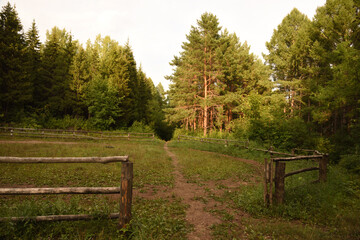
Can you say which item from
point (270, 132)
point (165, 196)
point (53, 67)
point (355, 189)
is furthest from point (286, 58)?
point (53, 67)

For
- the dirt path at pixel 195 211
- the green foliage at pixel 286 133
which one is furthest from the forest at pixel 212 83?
the dirt path at pixel 195 211

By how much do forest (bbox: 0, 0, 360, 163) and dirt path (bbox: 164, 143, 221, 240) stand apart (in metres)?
13.0

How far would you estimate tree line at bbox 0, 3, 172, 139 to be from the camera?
2523 cm

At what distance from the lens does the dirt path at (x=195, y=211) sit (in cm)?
424

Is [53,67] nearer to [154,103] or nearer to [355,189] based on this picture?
[154,103]

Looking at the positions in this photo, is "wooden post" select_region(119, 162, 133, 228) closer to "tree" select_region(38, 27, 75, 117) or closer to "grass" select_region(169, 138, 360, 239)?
"grass" select_region(169, 138, 360, 239)

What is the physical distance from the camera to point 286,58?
27250mm

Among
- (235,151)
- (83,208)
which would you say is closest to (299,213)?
(83,208)

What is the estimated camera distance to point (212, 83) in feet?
115

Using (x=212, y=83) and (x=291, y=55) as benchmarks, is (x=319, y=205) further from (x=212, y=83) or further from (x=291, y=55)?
(x=212, y=83)

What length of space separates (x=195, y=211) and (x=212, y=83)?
31.9m

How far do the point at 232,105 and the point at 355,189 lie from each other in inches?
1118

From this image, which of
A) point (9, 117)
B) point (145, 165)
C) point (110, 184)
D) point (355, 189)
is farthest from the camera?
point (9, 117)

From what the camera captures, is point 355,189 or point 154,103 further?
point 154,103
